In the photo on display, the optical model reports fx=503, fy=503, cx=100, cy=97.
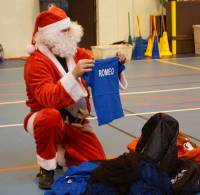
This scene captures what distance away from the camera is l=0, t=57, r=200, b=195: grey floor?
3.30m

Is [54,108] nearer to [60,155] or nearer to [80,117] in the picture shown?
[80,117]

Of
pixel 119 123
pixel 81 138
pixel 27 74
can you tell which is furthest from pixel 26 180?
pixel 119 123

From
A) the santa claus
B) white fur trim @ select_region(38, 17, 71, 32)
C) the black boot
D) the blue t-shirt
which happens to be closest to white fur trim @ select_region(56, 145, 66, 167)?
the santa claus

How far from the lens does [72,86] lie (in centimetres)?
284

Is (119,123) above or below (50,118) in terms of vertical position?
below

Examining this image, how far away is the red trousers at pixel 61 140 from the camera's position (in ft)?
9.41

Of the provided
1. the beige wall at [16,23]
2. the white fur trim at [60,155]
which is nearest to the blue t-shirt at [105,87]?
the white fur trim at [60,155]

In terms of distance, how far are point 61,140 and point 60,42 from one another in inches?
23.8

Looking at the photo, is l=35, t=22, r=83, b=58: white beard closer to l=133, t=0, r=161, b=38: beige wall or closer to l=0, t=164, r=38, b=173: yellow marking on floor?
l=0, t=164, r=38, b=173: yellow marking on floor

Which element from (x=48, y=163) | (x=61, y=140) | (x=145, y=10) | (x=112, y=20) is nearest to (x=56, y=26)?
(x=61, y=140)

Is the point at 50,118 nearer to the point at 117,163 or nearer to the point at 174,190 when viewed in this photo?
the point at 117,163

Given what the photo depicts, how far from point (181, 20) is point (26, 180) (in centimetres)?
755

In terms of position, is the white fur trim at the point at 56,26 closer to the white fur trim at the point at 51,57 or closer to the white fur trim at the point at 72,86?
the white fur trim at the point at 51,57

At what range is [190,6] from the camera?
397 inches
